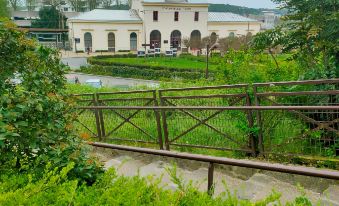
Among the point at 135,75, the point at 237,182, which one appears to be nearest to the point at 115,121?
the point at 237,182

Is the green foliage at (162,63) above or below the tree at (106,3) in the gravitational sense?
below

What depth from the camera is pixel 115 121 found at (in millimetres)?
6977

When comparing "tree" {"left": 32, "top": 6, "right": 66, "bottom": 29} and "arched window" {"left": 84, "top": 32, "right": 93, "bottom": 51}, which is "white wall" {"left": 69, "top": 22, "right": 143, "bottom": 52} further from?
"tree" {"left": 32, "top": 6, "right": 66, "bottom": 29}

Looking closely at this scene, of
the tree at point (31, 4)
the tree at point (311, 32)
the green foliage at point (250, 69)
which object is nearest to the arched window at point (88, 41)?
the tree at point (31, 4)

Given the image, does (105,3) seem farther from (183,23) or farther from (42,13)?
(183,23)

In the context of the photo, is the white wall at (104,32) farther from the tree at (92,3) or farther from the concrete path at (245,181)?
the concrete path at (245,181)

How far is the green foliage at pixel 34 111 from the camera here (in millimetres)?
2775

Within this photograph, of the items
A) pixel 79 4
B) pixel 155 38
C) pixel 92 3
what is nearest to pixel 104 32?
pixel 155 38

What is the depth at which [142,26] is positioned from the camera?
5309 cm

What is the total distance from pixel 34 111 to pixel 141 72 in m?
28.7

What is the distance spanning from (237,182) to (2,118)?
247 centimetres

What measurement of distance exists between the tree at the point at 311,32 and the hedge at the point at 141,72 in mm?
19500

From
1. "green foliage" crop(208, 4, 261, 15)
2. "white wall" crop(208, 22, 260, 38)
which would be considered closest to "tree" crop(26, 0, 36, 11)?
"white wall" crop(208, 22, 260, 38)

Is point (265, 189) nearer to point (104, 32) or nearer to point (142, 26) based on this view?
point (104, 32)
